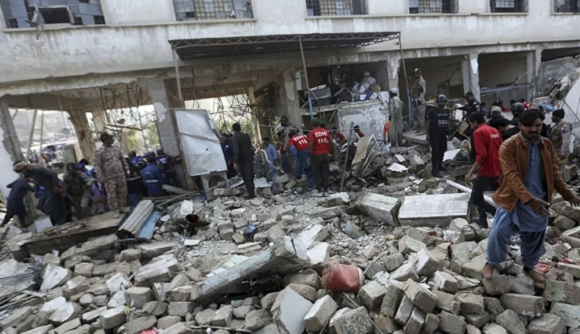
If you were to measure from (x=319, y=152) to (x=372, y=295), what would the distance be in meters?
3.99

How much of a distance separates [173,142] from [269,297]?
6.33m

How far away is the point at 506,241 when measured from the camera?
9.13ft

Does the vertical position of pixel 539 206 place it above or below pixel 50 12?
below

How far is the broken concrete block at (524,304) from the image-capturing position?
2590 mm

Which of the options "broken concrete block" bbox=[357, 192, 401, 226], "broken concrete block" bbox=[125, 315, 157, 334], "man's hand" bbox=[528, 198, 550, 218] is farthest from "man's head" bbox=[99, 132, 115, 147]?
"man's hand" bbox=[528, 198, 550, 218]

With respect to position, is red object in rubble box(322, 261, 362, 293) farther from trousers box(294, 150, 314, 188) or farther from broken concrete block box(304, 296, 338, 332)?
trousers box(294, 150, 314, 188)

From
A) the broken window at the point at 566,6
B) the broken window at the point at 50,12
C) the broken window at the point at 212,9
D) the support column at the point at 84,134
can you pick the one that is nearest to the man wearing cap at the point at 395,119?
the broken window at the point at 212,9

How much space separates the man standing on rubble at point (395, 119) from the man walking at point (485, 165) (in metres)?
5.73

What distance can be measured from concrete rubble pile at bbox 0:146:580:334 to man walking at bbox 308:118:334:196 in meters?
1.14

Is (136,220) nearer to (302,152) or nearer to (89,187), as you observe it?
(89,187)

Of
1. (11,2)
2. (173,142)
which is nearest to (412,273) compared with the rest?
(173,142)

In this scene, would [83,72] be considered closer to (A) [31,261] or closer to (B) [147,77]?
(B) [147,77]

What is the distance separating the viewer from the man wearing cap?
9.74 meters

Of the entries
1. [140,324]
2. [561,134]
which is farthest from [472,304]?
[561,134]
